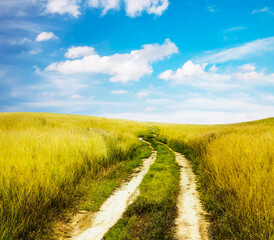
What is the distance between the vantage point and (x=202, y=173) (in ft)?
22.2

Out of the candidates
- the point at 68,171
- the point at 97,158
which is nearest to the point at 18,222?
the point at 68,171

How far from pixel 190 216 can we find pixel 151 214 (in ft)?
2.90

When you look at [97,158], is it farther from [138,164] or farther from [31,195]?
[31,195]

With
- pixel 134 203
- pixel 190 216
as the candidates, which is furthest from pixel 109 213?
pixel 190 216

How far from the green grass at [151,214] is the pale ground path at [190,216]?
0.16 metres

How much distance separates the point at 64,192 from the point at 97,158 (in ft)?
9.63

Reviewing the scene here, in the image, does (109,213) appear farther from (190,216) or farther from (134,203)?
(190,216)

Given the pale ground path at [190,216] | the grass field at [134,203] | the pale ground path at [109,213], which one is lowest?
the pale ground path at [109,213]

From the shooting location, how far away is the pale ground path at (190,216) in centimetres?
326

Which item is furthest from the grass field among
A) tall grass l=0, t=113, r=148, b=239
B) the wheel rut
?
the wheel rut

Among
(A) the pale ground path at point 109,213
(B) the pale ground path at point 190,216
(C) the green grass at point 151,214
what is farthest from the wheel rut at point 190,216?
(A) the pale ground path at point 109,213

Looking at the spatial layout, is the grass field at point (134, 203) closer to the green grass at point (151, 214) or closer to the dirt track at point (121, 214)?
the green grass at point (151, 214)

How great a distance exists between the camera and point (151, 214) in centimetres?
393

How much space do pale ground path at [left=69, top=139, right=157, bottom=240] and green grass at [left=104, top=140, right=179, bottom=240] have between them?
0.62 ft
